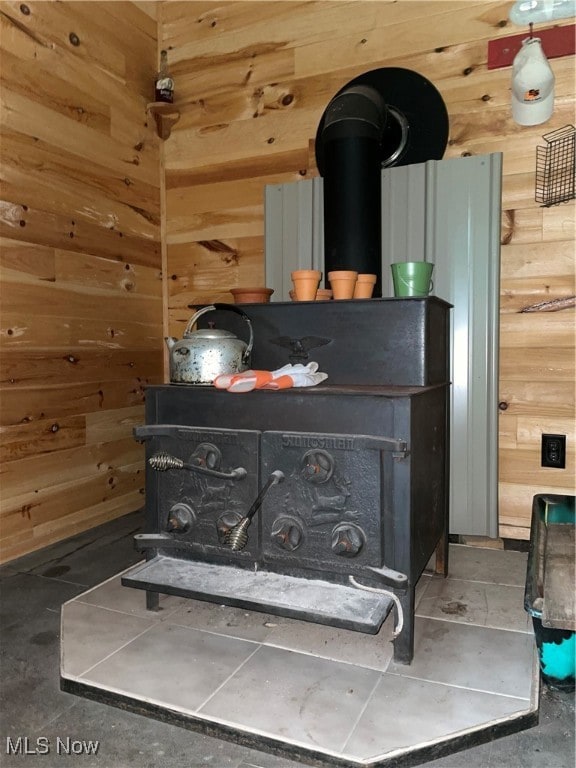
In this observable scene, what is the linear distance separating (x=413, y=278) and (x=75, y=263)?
1.36m

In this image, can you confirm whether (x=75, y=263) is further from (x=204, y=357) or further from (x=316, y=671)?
(x=316, y=671)

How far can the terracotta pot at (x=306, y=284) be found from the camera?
1805 millimetres

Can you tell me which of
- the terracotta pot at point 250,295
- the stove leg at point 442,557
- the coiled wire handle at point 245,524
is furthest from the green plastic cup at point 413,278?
the stove leg at point 442,557

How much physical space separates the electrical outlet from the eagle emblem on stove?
37.8 inches

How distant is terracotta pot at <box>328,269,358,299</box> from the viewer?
68.8 inches

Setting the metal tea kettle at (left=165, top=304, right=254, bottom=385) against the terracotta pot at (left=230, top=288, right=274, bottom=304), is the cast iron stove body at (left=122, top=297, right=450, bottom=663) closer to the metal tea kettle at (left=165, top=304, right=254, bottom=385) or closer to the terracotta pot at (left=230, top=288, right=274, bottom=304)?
the metal tea kettle at (left=165, top=304, right=254, bottom=385)

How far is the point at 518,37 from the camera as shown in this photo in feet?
6.93

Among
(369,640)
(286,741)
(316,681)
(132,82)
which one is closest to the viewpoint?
(286,741)

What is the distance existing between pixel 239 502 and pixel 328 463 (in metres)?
0.29

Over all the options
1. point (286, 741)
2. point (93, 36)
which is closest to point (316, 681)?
point (286, 741)

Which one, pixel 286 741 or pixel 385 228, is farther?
pixel 385 228

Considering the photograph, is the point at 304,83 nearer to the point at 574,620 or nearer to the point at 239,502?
the point at 239,502

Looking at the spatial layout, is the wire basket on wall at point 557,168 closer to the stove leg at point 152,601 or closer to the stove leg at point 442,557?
the stove leg at point 442,557

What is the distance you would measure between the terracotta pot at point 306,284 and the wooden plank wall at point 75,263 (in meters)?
1.01
